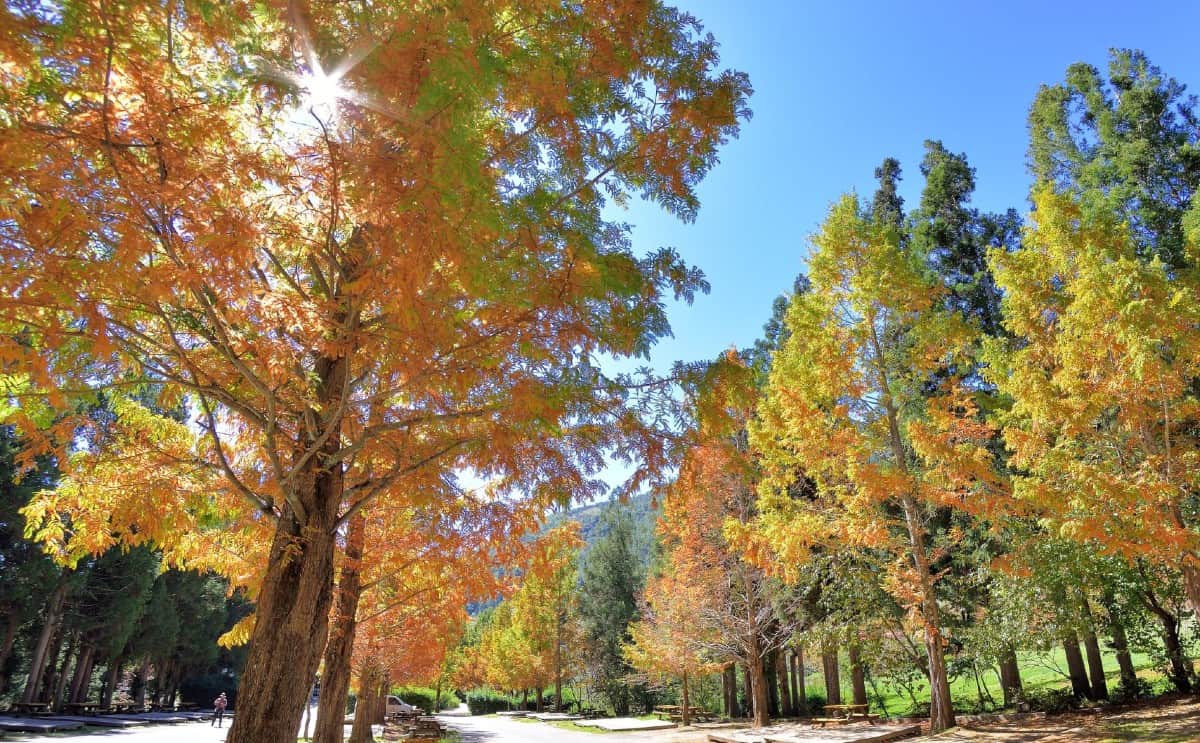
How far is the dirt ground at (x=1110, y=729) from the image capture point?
30.3 feet

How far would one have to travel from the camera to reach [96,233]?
3379 millimetres

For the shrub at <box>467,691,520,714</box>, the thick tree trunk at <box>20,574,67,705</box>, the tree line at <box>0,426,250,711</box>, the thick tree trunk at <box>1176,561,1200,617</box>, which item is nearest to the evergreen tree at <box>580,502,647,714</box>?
the shrub at <box>467,691,520,714</box>

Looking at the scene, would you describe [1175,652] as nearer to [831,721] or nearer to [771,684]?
[831,721]

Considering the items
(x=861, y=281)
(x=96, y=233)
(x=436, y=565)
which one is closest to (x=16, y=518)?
(x=436, y=565)

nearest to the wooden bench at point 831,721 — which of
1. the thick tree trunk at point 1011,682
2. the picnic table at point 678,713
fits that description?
the thick tree trunk at point 1011,682

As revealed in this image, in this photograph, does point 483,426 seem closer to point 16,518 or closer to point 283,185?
point 283,185

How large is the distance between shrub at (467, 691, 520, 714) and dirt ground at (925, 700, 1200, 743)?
48279mm

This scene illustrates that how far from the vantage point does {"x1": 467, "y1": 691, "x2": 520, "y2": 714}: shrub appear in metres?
53.4

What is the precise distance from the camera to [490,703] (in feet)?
177

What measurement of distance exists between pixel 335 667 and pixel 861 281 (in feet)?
40.9

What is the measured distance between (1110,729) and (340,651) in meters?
12.9

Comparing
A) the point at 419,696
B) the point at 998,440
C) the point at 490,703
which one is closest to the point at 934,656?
the point at 998,440

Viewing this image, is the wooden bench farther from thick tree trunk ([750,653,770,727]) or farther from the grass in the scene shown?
the grass

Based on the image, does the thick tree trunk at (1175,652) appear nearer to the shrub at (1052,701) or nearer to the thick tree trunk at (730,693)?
the shrub at (1052,701)
